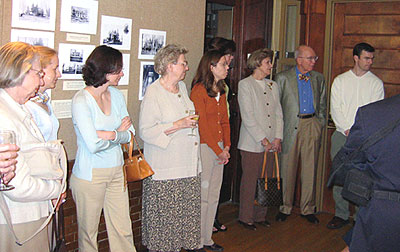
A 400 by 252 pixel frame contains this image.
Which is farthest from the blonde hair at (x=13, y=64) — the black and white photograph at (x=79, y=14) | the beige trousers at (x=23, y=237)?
the black and white photograph at (x=79, y=14)

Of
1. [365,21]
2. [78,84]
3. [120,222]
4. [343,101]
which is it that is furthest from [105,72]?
[365,21]

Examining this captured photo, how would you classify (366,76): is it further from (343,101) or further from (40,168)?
(40,168)

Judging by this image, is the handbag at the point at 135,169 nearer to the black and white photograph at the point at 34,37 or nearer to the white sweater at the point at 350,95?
the black and white photograph at the point at 34,37

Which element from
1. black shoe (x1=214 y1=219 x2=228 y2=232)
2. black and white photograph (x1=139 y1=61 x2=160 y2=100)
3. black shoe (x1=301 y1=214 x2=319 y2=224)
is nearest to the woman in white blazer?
black shoe (x1=214 y1=219 x2=228 y2=232)

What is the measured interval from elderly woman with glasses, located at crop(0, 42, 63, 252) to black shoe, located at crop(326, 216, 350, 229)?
3559mm

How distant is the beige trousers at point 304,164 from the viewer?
17.9 feet

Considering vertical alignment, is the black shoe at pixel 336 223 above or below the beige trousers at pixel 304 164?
below

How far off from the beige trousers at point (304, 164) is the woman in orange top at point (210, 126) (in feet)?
4.12

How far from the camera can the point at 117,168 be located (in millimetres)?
3584

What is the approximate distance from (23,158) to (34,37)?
49.9 inches

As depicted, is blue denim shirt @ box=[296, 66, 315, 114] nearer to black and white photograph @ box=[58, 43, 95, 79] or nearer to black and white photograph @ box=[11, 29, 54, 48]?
black and white photograph @ box=[58, 43, 95, 79]

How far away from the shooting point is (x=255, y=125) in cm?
502

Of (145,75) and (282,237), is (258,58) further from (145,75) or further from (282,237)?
(282,237)

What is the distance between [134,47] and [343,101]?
7.94 feet
